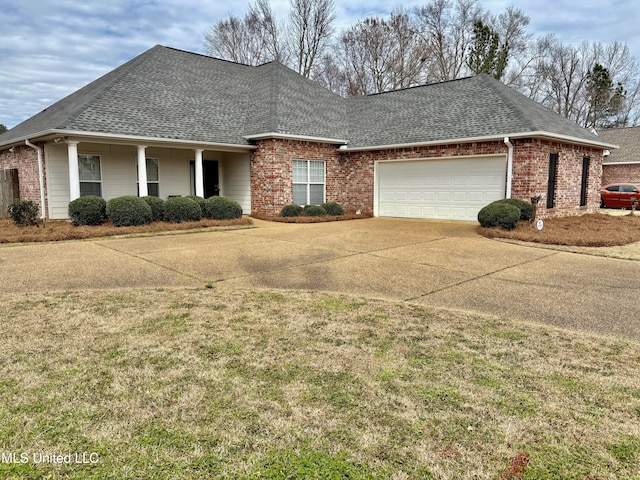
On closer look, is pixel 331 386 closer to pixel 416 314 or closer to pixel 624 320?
pixel 416 314

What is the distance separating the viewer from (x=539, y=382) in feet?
10.9

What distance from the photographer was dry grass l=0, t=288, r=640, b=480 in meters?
2.38

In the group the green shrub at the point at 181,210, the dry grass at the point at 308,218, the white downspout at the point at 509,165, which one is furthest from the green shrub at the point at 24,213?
the white downspout at the point at 509,165

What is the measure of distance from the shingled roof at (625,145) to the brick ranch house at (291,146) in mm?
10744

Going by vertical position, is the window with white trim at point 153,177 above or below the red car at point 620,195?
above

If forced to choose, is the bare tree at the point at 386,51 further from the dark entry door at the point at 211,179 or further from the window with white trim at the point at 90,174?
the window with white trim at the point at 90,174

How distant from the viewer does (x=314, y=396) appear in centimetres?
309

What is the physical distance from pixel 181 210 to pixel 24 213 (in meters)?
4.43

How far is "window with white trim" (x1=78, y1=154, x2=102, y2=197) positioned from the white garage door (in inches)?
414

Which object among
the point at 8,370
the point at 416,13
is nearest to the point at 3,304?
the point at 8,370

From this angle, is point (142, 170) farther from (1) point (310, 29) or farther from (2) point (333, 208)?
(1) point (310, 29)

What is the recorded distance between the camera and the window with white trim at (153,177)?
16.0 meters

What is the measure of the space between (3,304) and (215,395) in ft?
12.5

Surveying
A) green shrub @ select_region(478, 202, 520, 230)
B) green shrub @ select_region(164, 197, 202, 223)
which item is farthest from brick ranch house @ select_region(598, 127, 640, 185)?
green shrub @ select_region(164, 197, 202, 223)
